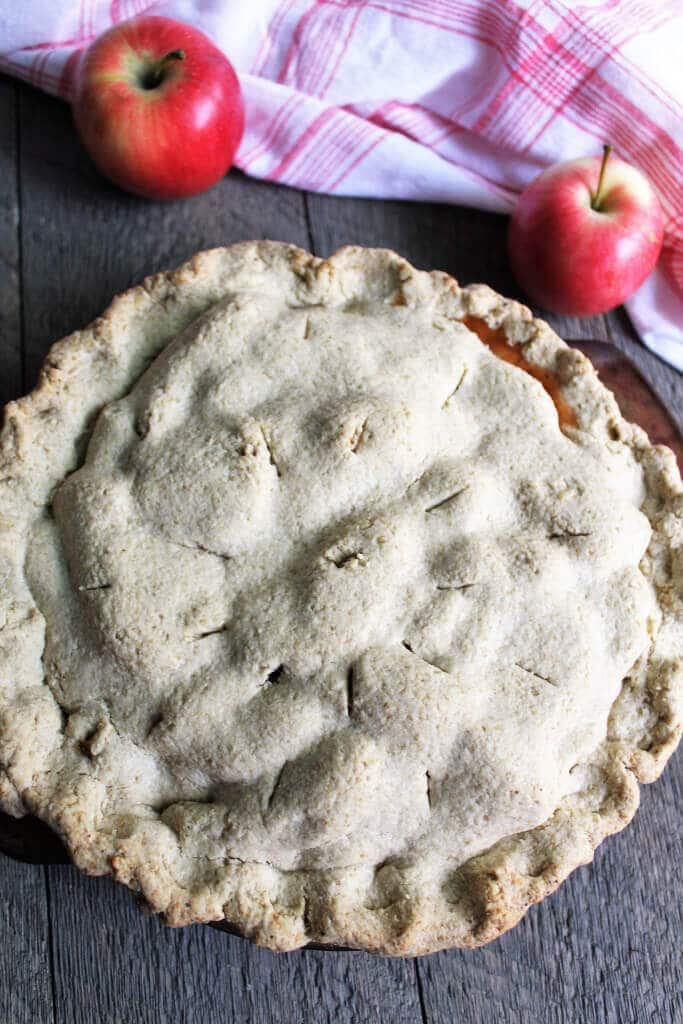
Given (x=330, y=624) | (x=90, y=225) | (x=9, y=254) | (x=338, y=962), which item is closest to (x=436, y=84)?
(x=90, y=225)

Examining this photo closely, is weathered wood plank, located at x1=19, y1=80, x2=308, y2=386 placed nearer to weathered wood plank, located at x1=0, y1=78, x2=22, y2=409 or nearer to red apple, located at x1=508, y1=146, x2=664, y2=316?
weathered wood plank, located at x1=0, y1=78, x2=22, y2=409

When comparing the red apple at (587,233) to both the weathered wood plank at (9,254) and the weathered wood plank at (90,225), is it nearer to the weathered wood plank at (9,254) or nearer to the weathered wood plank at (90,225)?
the weathered wood plank at (90,225)

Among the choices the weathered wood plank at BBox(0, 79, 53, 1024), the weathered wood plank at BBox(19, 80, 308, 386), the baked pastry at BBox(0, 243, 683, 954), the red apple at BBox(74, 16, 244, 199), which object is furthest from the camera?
the weathered wood plank at BBox(19, 80, 308, 386)

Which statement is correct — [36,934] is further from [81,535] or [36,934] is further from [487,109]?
[487,109]

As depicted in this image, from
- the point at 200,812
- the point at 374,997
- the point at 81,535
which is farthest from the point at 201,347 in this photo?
the point at 374,997

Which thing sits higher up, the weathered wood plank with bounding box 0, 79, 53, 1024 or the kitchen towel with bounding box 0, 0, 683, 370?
the kitchen towel with bounding box 0, 0, 683, 370

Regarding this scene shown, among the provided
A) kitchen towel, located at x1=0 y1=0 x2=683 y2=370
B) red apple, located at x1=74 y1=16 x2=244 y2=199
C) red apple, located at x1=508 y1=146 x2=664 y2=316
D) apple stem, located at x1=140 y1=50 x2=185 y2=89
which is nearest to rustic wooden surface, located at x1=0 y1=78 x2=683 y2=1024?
red apple, located at x1=74 y1=16 x2=244 y2=199

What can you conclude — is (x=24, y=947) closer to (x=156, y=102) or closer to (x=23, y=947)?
(x=23, y=947)
